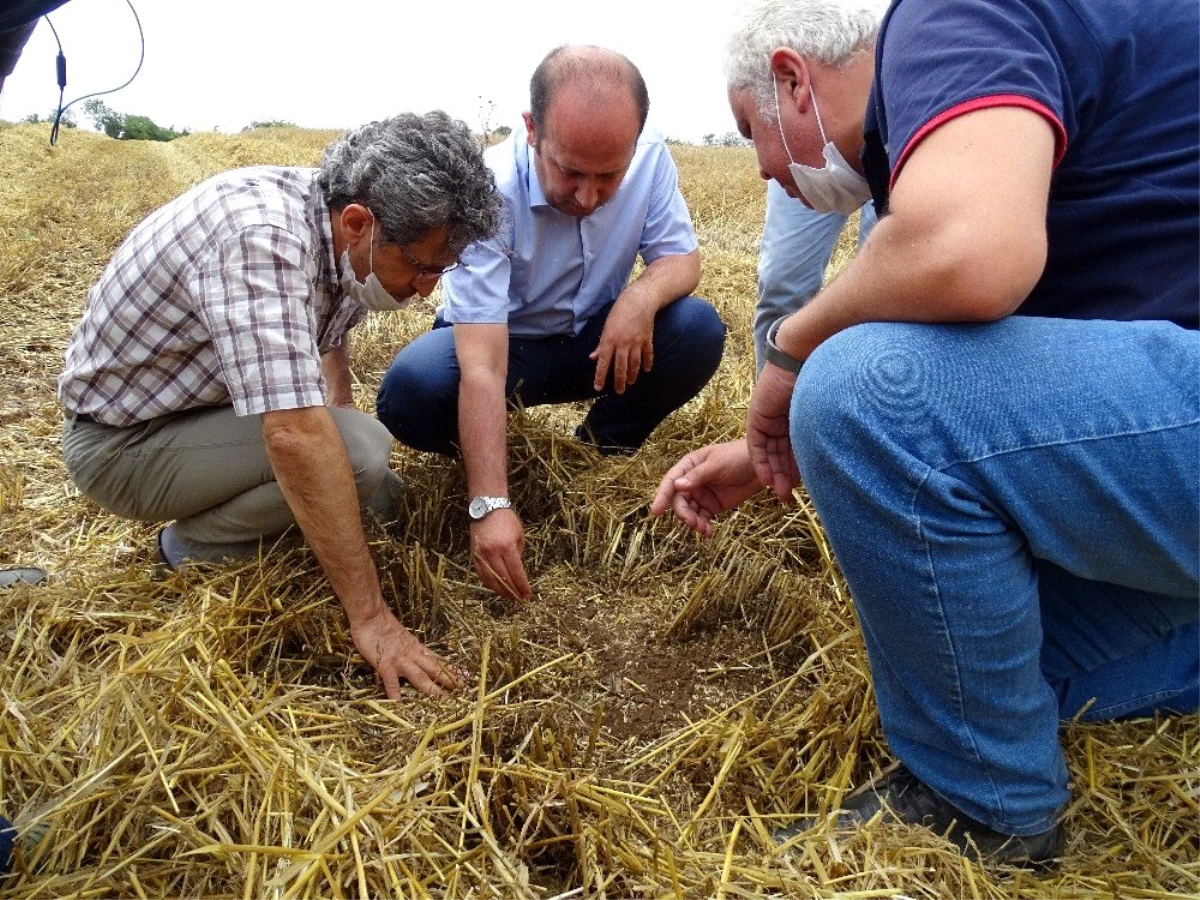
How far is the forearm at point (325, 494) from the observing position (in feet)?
6.20

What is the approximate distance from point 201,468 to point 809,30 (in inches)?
71.1

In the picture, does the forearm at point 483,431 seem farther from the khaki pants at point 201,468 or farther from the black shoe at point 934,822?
the black shoe at point 934,822

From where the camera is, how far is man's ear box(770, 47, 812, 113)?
168 centimetres

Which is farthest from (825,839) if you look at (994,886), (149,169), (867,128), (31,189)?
(149,169)

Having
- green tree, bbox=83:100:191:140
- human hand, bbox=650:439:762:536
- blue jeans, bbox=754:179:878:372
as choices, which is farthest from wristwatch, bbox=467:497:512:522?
green tree, bbox=83:100:191:140

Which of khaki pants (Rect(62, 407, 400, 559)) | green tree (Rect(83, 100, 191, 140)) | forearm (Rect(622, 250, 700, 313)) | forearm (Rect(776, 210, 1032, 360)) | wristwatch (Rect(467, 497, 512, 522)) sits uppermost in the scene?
forearm (Rect(776, 210, 1032, 360))

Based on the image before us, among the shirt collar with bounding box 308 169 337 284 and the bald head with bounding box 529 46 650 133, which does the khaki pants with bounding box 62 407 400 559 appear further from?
the bald head with bounding box 529 46 650 133

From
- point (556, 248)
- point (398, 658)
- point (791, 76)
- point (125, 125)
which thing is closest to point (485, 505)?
point (398, 658)

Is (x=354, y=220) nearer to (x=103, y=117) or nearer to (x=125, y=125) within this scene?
(x=125, y=125)

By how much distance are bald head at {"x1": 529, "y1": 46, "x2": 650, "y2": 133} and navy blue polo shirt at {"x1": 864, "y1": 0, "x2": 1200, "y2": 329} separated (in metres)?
1.15

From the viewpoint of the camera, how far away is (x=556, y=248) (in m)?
2.87

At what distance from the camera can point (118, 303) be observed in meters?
2.17

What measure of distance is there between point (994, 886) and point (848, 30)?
1.49 meters

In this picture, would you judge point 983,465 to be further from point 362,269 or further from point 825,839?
point 362,269
